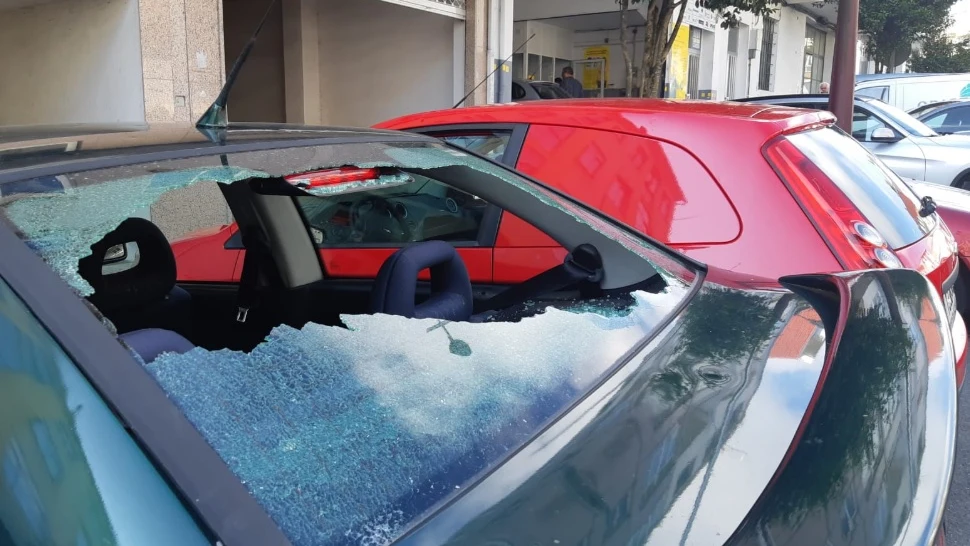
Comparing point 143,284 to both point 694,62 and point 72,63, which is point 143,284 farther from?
point 694,62

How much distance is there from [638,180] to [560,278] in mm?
603

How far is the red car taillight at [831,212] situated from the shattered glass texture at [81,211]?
1.85 meters

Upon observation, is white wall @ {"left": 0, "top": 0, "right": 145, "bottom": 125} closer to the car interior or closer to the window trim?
the car interior

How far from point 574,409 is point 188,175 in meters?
0.89

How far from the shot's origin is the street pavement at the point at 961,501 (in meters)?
2.79

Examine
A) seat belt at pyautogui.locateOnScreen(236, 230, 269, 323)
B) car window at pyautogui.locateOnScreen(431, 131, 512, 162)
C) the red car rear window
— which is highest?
car window at pyautogui.locateOnScreen(431, 131, 512, 162)

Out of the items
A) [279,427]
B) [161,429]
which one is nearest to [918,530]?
[279,427]

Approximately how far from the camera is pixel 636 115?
2.89 meters

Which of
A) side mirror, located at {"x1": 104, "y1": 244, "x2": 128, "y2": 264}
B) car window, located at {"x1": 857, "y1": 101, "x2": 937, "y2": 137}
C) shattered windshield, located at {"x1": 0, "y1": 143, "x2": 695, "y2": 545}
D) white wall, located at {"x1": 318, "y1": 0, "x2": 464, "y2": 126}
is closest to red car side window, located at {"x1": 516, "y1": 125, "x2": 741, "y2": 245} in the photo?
shattered windshield, located at {"x1": 0, "y1": 143, "x2": 695, "y2": 545}

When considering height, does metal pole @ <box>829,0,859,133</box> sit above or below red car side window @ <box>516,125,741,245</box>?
above

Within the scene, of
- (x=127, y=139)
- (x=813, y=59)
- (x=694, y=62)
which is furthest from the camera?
(x=813, y=59)

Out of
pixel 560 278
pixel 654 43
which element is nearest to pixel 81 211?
pixel 560 278

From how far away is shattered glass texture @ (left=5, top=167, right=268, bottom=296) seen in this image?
1.21 metres

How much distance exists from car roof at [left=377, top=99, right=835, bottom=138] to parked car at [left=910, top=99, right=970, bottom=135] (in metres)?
8.20
